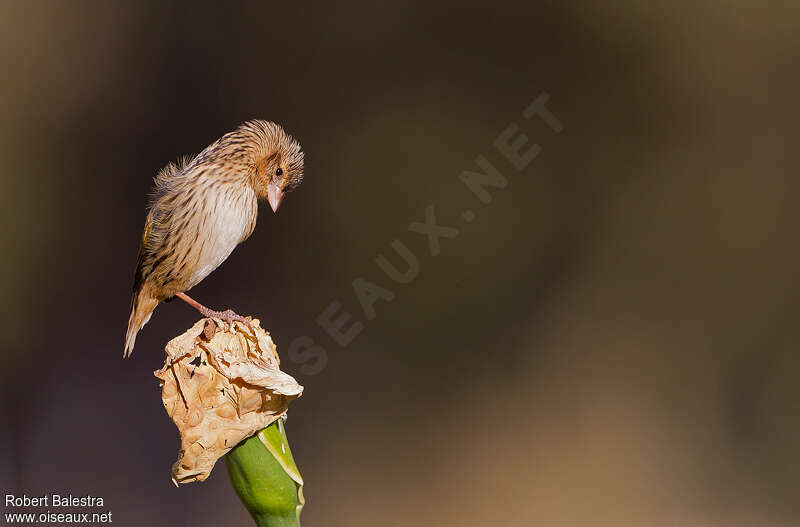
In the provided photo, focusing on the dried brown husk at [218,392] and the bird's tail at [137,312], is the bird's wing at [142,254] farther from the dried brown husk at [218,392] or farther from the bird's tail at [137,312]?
the dried brown husk at [218,392]

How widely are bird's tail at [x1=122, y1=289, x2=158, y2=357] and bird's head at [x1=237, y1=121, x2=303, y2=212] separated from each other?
0.76 feet

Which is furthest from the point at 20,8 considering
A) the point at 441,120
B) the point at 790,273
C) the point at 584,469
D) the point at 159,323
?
the point at 790,273

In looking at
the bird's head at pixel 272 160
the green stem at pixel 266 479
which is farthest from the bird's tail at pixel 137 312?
the green stem at pixel 266 479

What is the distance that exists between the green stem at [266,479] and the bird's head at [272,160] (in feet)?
1.21

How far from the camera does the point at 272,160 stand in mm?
1117

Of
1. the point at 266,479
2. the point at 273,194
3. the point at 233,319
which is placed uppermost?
the point at 273,194

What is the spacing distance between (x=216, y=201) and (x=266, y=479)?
42 cm

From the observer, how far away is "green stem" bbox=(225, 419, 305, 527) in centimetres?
A: 83

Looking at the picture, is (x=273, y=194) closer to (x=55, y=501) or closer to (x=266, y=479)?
(x=266, y=479)

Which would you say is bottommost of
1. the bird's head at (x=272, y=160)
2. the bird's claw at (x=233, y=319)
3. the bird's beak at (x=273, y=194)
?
the bird's claw at (x=233, y=319)

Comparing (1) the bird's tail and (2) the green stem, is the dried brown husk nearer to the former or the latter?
(2) the green stem

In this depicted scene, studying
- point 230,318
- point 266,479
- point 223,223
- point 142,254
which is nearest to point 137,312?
point 142,254

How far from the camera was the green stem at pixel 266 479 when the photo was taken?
2.74ft

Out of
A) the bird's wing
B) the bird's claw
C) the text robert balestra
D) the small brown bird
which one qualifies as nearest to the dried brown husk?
the bird's claw
